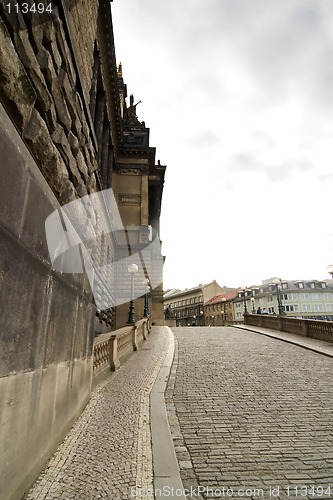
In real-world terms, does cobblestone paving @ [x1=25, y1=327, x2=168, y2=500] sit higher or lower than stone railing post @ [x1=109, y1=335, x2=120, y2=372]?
lower

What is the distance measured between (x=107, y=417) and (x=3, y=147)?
4201mm

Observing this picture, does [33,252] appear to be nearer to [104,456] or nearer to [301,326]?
[104,456]

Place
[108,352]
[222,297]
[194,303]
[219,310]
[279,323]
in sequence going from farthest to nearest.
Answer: [194,303]
[222,297]
[219,310]
[279,323]
[108,352]

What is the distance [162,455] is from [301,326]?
1709cm

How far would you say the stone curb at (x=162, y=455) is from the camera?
2633mm

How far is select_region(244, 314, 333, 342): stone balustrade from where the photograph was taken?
14968mm

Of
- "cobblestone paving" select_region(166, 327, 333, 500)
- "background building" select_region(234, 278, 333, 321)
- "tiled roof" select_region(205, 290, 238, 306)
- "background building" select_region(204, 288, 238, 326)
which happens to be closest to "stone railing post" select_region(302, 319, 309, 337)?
"cobblestone paving" select_region(166, 327, 333, 500)

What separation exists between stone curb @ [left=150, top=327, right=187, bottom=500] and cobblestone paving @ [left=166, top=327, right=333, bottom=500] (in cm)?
12

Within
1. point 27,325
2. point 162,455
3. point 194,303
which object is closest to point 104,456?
point 162,455

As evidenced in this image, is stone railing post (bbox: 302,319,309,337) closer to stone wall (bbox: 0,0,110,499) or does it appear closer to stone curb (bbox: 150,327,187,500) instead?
stone curb (bbox: 150,327,187,500)

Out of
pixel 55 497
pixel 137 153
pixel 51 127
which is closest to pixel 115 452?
pixel 55 497

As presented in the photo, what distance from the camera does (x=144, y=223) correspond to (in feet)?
88.4

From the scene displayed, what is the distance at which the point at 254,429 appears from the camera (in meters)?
4.14

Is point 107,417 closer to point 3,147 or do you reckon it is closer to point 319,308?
point 3,147
